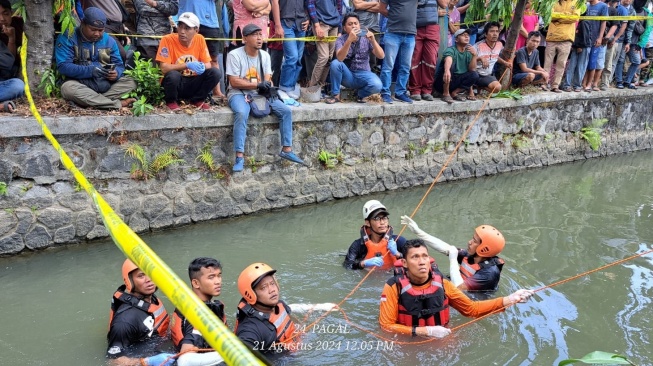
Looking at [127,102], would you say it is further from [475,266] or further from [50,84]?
[475,266]

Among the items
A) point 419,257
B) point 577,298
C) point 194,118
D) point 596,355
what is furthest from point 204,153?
point 596,355

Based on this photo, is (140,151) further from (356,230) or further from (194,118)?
(356,230)

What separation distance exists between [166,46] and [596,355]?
21.6 feet

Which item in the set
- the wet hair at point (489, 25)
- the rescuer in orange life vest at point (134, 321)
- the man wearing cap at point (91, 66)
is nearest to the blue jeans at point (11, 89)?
the man wearing cap at point (91, 66)

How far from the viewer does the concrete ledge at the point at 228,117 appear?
6.73m

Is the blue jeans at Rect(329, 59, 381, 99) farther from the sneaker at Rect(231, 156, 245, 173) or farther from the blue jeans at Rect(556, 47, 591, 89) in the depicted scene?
the blue jeans at Rect(556, 47, 591, 89)

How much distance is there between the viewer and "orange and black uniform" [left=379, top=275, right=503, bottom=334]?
5.20 metres

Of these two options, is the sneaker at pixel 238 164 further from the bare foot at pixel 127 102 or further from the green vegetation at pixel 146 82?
the bare foot at pixel 127 102

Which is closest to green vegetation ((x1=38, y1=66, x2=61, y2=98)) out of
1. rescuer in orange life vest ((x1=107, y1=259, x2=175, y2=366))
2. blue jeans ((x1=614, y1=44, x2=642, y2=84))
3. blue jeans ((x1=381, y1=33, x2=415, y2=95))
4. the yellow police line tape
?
rescuer in orange life vest ((x1=107, y1=259, x2=175, y2=366))

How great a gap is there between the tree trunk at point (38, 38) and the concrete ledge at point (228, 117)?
0.85 metres

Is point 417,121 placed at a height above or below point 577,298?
above

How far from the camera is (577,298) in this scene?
653 centimetres

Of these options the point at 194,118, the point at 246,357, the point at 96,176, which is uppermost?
the point at 246,357

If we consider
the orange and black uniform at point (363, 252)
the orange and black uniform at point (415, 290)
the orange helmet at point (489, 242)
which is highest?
the orange helmet at point (489, 242)
